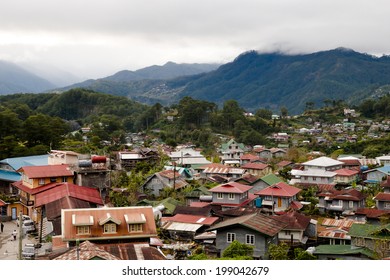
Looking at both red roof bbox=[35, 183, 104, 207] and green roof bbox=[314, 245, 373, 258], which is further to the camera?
red roof bbox=[35, 183, 104, 207]

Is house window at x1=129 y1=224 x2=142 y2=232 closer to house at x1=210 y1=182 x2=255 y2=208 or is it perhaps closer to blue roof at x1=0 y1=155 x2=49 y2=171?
house at x1=210 y1=182 x2=255 y2=208

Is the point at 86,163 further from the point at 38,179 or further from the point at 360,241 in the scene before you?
the point at 360,241

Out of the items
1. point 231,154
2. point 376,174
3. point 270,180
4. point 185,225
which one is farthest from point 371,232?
point 231,154

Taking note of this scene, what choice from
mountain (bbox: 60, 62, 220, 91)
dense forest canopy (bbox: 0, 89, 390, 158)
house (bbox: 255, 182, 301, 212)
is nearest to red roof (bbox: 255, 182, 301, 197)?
house (bbox: 255, 182, 301, 212)

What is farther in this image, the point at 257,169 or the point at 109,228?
the point at 257,169

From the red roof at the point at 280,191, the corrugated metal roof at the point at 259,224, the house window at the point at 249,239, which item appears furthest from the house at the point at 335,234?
the house window at the point at 249,239
